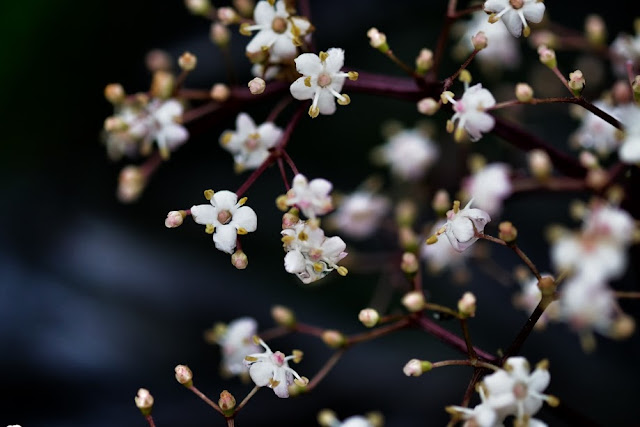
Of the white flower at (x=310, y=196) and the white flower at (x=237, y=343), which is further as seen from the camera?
the white flower at (x=237, y=343)

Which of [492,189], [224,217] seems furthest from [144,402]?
[492,189]

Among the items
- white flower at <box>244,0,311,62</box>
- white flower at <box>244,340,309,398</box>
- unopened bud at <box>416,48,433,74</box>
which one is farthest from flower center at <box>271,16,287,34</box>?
white flower at <box>244,340,309,398</box>

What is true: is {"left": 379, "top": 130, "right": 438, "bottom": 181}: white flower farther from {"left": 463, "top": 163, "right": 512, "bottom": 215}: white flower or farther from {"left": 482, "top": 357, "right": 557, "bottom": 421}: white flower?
{"left": 482, "top": 357, "right": 557, "bottom": 421}: white flower

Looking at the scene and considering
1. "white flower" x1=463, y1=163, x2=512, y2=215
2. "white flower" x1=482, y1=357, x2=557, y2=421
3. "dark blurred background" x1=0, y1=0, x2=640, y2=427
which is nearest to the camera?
"white flower" x1=482, y1=357, x2=557, y2=421

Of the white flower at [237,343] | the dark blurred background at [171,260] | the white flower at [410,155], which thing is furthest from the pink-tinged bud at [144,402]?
the white flower at [410,155]

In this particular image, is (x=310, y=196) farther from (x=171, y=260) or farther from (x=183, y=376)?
(x=171, y=260)

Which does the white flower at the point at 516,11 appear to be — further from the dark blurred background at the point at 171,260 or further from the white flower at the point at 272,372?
the dark blurred background at the point at 171,260

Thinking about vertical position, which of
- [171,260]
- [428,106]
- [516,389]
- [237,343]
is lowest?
[171,260]
